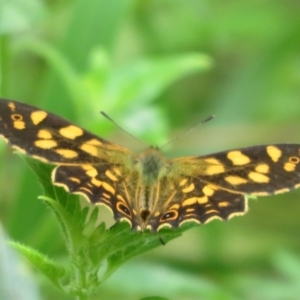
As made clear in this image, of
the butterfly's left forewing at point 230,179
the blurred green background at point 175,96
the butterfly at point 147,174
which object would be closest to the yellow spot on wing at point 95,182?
the butterfly at point 147,174

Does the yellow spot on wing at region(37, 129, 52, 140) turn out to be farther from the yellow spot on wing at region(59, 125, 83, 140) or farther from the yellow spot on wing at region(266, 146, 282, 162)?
the yellow spot on wing at region(266, 146, 282, 162)

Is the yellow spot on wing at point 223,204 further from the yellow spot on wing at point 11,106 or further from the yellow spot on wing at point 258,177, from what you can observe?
the yellow spot on wing at point 11,106

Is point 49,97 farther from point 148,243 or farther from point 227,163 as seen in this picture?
point 148,243

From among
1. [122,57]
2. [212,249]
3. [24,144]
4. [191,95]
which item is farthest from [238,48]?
[24,144]

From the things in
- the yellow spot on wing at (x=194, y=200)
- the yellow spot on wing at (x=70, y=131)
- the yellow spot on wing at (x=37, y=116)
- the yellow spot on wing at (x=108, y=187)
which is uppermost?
the yellow spot on wing at (x=37, y=116)

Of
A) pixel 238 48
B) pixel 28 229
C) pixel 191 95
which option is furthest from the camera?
pixel 238 48

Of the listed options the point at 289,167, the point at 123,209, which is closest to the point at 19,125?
the point at 123,209
